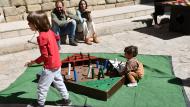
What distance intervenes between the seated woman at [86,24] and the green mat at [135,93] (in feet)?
7.81

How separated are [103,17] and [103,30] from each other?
34.3 inches

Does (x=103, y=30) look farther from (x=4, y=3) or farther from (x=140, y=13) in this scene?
(x=4, y=3)

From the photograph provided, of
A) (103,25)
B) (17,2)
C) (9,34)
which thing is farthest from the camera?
(17,2)

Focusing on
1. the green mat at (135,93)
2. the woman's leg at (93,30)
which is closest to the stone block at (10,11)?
the woman's leg at (93,30)

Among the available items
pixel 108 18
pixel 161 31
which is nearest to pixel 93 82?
pixel 161 31

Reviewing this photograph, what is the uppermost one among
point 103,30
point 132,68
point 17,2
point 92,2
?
point 17,2

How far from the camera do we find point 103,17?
364 inches

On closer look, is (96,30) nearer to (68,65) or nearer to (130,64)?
(68,65)

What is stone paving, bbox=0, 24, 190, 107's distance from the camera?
592 cm

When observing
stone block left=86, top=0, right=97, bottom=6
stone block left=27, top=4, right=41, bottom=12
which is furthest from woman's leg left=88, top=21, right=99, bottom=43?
stone block left=86, top=0, right=97, bottom=6

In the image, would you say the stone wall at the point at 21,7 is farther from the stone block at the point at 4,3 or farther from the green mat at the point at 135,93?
the green mat at the point at 135,93

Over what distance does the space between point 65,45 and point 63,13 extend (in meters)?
0.84

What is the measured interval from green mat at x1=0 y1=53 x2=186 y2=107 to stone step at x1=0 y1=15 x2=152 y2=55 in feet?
5.42

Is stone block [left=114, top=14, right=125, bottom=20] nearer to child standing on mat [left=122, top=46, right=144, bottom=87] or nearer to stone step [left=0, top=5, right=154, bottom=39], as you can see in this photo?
stone step [left=0, top=5, right=154, bottom=39]
